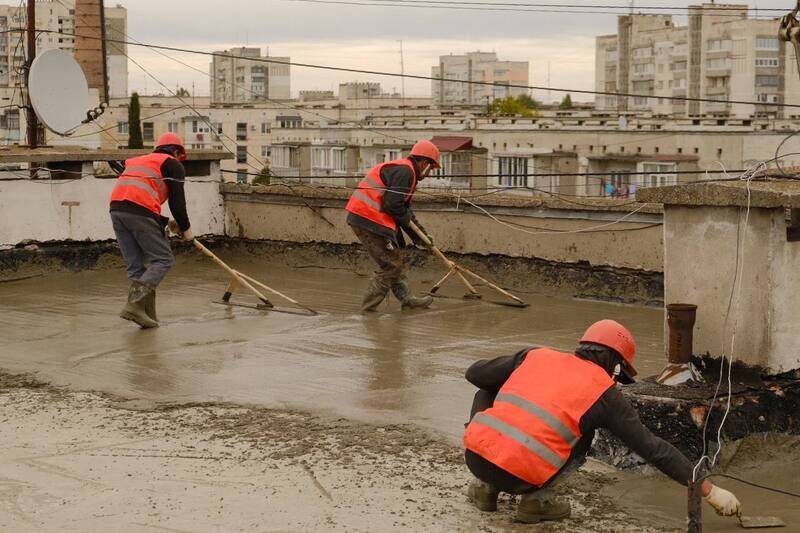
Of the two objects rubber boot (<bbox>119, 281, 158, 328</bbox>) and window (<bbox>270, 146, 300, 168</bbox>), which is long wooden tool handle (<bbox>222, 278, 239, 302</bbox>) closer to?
rubber boot (<bbox>119, 281, 158, 328</bbox>)

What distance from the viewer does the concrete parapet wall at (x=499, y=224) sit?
35.1 feet

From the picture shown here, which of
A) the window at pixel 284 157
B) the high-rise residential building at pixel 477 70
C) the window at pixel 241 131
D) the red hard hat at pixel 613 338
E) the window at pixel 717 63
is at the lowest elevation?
the red hard hat at pixel 613 338

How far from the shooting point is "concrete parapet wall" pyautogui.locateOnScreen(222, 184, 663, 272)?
35.1ft

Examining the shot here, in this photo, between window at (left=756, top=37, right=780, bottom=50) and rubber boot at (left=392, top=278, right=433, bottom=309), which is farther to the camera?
window at (left=756, top=37, right=780, bottom=50)

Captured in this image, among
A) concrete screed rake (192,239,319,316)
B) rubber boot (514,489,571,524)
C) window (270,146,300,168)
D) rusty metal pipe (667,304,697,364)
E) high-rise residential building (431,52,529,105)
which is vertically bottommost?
rubber boot (514,489,571,524)

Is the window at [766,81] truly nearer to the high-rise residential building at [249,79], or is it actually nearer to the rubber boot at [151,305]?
the high-rise residential building at [249,79]

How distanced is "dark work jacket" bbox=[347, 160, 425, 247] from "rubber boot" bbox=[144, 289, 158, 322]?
6.15 ft

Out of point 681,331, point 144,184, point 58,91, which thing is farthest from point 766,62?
point 681,331

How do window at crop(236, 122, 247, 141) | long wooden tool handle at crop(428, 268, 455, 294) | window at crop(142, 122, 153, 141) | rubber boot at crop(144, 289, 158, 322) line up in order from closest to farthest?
1. rubber boot at crop(144, 289, 158, 322)
2. long wooden tool handle at crop(428, 268, 455, 294)
3. window at crop(142, 122, 153, 141)
4. window at crop(236, 122, 247, 141)

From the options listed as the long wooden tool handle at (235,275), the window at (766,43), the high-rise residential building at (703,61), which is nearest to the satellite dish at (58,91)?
the long wooden tool handle at (235,275)

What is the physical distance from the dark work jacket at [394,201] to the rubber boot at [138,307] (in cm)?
195

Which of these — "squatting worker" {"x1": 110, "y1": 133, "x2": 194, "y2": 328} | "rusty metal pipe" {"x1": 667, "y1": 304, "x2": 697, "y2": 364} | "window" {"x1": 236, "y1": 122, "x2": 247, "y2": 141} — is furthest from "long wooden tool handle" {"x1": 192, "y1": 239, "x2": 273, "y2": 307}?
"window" {"x1": 236, "y1": 122, "x2": 247, "y2": 141}

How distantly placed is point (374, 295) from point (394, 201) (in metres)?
0.83

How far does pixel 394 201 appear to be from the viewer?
33.9ft
